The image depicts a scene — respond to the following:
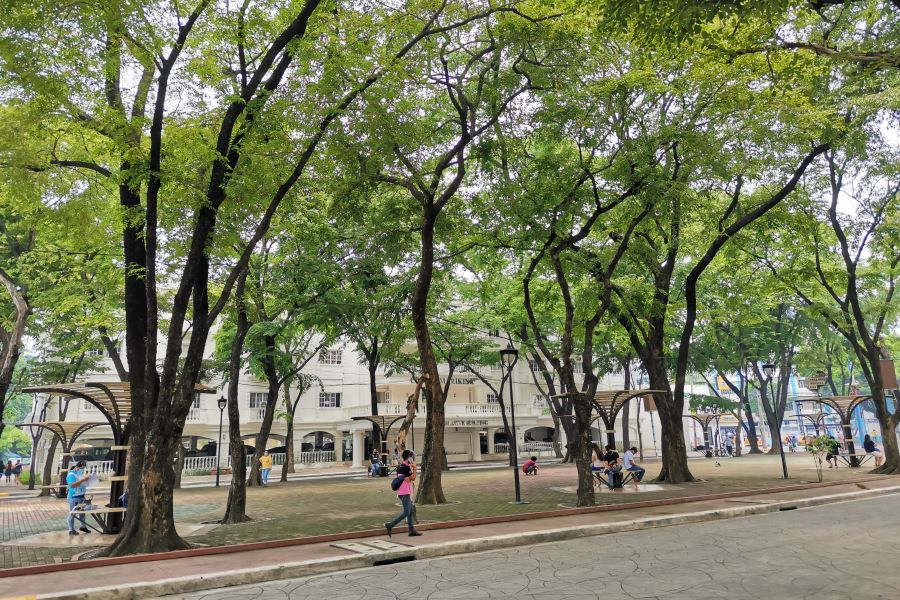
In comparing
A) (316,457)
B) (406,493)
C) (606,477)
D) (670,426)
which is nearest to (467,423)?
(316,457)

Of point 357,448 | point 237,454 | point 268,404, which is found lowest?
point 357,448

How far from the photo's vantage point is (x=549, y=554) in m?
9.95

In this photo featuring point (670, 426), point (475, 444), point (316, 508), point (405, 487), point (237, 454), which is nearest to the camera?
point (405, 487)

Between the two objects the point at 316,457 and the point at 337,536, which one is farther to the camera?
the point at 316,457

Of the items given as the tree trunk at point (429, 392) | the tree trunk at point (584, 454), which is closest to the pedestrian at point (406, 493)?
the tree trunk at point (429, 392)

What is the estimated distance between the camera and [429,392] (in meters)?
17.2

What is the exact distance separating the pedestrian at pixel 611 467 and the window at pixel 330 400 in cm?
3291

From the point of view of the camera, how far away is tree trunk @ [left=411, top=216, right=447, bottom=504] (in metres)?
16.8

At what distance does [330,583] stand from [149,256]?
6.82m

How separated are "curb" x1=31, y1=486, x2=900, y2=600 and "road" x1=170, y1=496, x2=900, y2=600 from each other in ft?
1.01

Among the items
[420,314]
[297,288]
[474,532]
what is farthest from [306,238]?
[474,532]

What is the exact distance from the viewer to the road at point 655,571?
7.06 meters

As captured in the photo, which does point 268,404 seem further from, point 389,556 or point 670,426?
point 389,556

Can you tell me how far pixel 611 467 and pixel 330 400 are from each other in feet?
110
